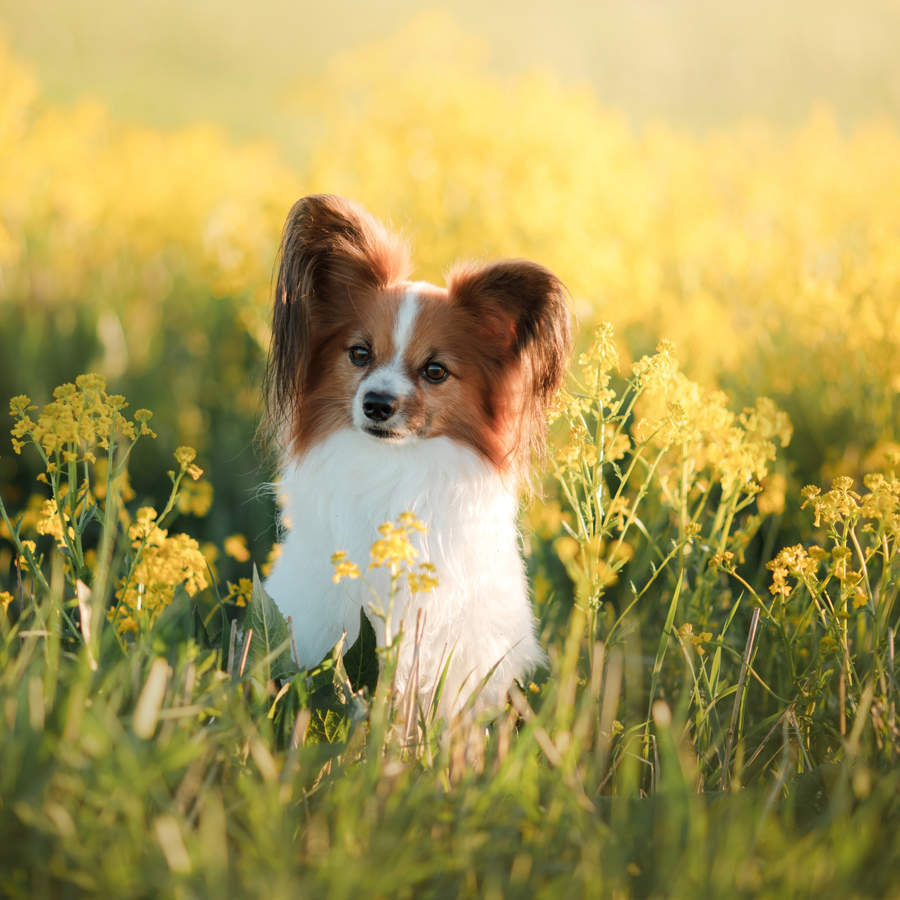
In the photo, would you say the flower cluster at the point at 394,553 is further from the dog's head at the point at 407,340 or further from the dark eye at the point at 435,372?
the dark eye at the point at 435,372

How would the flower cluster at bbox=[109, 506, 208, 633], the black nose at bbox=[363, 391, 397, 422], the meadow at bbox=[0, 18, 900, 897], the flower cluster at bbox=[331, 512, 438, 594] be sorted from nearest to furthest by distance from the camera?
the meadow at bbox=[0, 18, 900, 897], the flower cluster at bbox=[331, 512, 438, 594], the flower cluster at bbox=[109, 506, 208, 633], the black nose at bbox=[363, 391, 397, 422]

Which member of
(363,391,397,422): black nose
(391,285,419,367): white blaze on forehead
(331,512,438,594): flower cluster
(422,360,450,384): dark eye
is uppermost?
(391,285,419,367): white blaze on forehead

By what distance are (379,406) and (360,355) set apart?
301 mm

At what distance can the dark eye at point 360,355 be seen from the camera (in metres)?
3.18

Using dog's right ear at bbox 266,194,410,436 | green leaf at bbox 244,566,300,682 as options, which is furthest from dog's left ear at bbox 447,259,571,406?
green leaf at bbox 244,566,300,682

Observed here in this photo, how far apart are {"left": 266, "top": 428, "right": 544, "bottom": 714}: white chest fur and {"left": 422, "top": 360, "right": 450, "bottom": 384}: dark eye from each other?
20 cm

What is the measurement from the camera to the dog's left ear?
309 cm

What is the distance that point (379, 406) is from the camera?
297 centimetres

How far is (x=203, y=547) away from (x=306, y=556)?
5.85 ft

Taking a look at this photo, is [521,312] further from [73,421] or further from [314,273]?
[73,421]

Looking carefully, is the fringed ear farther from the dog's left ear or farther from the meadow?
the meadow

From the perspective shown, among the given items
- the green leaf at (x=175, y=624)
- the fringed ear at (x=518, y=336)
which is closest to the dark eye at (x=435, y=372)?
the fringed ear at (x=518, y=336)

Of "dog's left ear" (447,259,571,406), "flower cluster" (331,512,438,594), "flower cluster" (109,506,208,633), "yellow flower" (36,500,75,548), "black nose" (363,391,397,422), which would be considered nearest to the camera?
"flower cluster" (331,512,438,594)

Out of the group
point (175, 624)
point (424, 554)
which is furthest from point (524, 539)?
point (175, 624)
